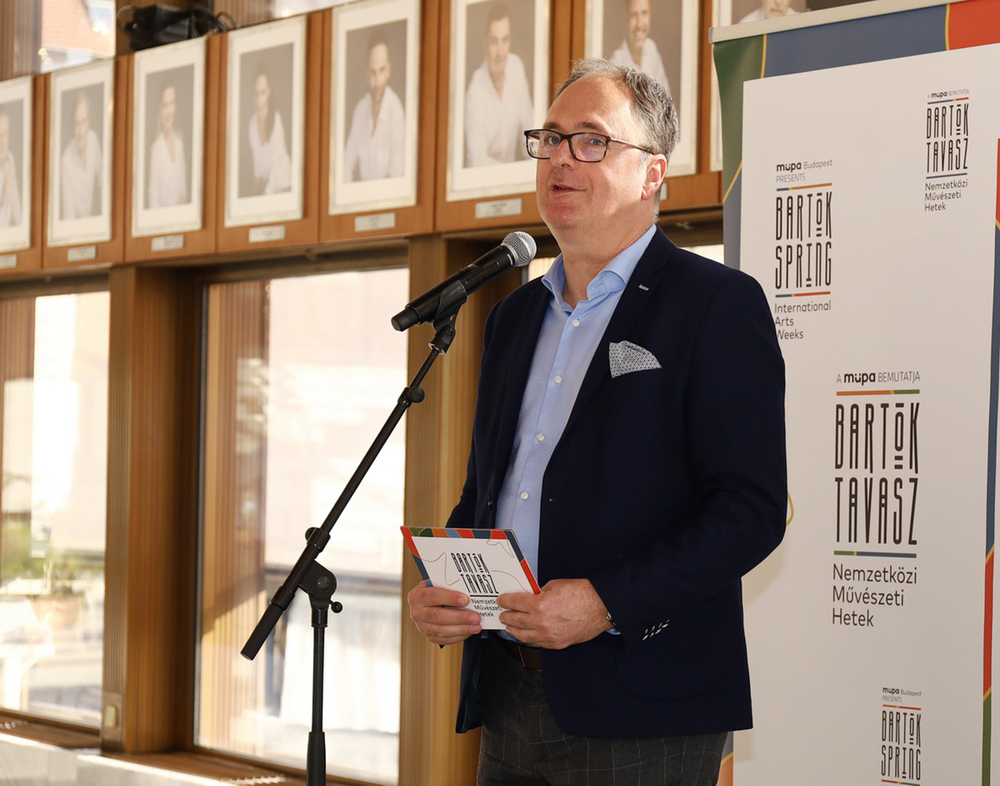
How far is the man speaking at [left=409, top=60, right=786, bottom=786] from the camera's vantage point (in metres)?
1.53

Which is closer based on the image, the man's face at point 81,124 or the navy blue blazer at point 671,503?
the navy blue blazer at point 671,503

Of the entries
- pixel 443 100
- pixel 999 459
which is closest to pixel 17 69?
pixel 443 100

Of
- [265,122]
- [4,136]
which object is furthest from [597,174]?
[4,136]

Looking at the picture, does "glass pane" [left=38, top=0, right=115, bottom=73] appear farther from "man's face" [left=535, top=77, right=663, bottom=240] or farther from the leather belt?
the leather belt

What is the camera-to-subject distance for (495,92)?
3926mm

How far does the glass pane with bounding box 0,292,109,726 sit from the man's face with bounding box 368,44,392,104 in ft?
6.47

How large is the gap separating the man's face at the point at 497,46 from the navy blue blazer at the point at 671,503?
94.7 inches

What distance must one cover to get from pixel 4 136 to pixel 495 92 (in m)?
2.85

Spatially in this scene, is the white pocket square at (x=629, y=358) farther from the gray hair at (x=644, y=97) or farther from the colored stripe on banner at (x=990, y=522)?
the colored stripe on banner at (x=990, y=522)

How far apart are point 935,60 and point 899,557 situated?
1043mm

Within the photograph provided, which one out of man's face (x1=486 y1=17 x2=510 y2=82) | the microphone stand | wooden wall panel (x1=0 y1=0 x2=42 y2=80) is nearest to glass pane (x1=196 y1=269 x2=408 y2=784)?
man's face (x1=486 y1=17 x2=510 y2=82)

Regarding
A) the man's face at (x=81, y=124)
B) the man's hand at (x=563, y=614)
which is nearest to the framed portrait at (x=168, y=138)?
the man's face at (x=81, y=124)

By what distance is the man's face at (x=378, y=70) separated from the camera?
13.8 ft

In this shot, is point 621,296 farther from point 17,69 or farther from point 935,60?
point 17,69
